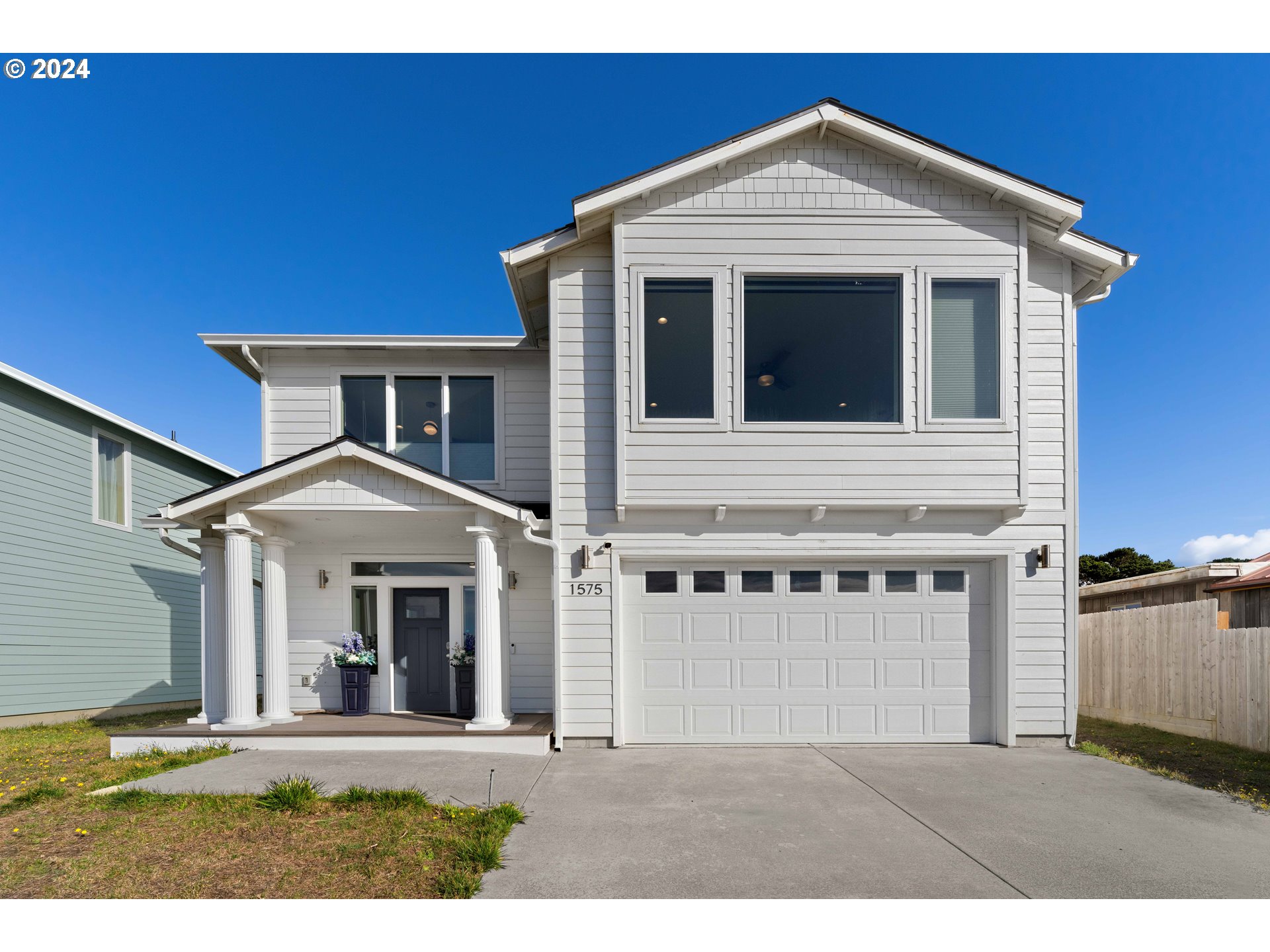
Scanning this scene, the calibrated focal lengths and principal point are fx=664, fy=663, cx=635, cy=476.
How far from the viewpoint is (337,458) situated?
7.22m

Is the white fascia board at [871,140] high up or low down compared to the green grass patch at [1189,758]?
up

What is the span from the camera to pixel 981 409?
739 cm

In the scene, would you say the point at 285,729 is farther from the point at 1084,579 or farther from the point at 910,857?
the point at 1084,579

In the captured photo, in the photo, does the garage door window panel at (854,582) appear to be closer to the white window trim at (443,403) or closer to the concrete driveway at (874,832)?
the concrete driveway at (874,832)

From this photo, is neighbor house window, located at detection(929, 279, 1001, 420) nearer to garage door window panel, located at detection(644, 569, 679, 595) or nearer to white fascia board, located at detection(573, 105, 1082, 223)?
white fascia board, located at detection(573, 105, 1082, 223)

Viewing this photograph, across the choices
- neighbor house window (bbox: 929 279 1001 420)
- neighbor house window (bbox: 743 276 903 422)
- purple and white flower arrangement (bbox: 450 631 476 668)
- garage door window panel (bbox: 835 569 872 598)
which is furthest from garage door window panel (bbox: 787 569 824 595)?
purple and white flower arrangement (bbox: 450 631 476 668)

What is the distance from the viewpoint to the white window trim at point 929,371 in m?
7.31

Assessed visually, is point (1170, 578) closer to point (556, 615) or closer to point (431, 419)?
point (556, 615)

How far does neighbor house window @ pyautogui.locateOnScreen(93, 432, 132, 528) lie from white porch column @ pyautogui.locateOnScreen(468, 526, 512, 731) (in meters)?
8.02

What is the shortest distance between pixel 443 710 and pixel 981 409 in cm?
759

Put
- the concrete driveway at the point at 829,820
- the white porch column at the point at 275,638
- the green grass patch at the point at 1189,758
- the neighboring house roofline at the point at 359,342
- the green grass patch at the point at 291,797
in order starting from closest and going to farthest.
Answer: the concrete driveway at the point at 829,820 → the green grass patch at the point at 291,797 → the green grass patch at the point at 1189,758 → the white porch column at the point at 275,638 → the neighboring house roofline at the point at 359,342

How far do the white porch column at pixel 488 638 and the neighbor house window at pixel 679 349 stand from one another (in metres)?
2.34

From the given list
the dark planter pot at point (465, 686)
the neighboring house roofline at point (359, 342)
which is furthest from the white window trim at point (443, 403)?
the dark planter pot at point (465, 686)

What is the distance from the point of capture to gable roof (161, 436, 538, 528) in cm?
715
